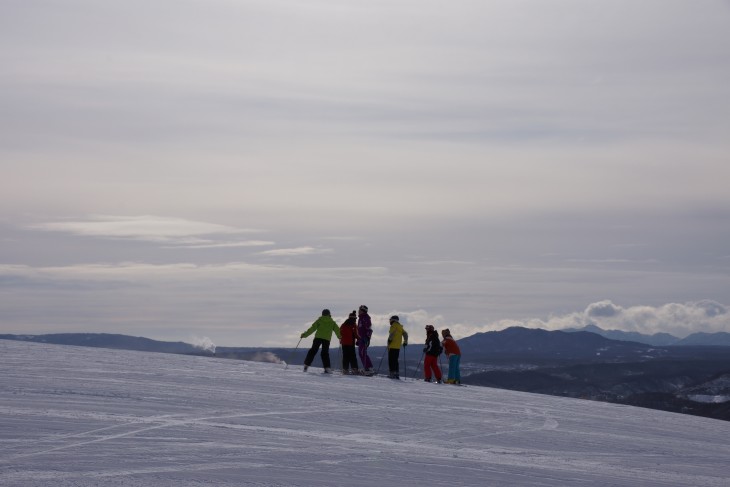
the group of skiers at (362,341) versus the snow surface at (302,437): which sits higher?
the group of skiers at (362,341)

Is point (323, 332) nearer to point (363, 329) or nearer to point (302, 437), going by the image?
point (363, 329)

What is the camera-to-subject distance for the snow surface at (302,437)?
44.9 ft

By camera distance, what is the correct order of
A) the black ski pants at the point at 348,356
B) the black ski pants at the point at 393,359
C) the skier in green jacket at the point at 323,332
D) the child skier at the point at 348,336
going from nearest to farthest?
the skier in green jacket at the point at 323,332 → the child skier at the point at 348,336 → the black ski pants at the point at 348,356 → the black ski pants at the point at 393,359

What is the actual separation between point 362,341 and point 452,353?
338cm

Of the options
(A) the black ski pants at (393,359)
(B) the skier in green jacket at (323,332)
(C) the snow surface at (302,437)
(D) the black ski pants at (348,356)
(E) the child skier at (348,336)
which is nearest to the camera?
(C) the snow surface at (302,437)

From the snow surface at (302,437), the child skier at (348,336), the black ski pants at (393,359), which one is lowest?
the snow surface at (302,437)

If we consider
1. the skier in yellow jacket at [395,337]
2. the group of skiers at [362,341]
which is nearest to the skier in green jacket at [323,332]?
the group of skiers at [362,341]

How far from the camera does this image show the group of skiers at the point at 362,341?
109 feet

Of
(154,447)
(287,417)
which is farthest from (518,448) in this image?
(154,447)

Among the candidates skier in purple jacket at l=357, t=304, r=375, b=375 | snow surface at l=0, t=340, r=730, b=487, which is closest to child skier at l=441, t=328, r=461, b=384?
skier in purple jacket at l=357, t=304, r=375, b=375

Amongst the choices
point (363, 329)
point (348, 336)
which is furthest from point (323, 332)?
point (363, 329)

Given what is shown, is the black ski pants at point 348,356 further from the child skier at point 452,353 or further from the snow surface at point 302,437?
the snow surface at point 302,437

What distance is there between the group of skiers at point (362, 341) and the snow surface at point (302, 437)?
388cm

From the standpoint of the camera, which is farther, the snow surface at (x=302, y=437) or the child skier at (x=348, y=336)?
the child skier at (x=348, y=336)
